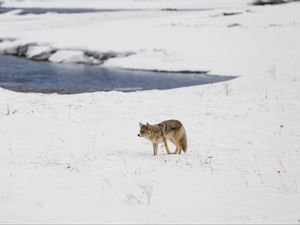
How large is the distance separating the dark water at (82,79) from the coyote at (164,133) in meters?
12.9

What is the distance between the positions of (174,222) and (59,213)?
1430 millimetres

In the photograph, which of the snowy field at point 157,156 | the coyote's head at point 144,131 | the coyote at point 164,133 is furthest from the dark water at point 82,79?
the coyote's head at point 144,131

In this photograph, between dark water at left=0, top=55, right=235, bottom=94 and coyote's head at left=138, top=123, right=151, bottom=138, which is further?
dark water at left=0, top=55, right=235, bottom=94

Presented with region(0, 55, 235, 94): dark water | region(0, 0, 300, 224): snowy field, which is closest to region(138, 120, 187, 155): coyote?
region(0, 0, 300, 224): snowy field

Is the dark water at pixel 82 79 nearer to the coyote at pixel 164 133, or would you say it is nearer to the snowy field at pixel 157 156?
the snowy field at pixel 157 156

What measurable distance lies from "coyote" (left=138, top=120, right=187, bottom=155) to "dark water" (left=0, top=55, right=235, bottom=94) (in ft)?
42.2

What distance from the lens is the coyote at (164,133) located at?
941 centimetres

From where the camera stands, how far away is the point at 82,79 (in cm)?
2655

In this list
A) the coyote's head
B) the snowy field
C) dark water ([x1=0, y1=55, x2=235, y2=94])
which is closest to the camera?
the snowy field

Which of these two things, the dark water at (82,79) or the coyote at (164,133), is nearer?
the coyote at (164,133)

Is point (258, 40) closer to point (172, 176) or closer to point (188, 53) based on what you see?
point (188, 53)

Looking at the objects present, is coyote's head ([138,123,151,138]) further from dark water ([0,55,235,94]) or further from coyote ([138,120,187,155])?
dark water ([0,55,235,94])

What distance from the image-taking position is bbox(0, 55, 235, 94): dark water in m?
23.7

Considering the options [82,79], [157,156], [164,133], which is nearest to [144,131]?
Result: [164,133]
